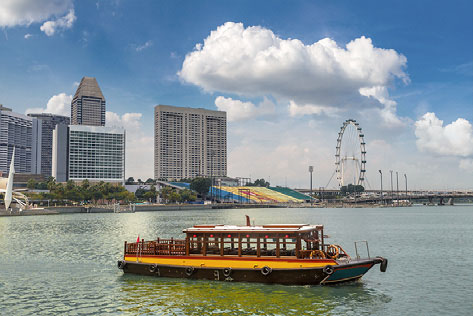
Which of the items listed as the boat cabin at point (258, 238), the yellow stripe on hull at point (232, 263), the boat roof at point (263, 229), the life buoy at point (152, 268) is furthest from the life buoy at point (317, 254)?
the life buoy at point (152, 268)

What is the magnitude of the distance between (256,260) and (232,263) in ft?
5.12

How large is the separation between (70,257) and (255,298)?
23.0 meters

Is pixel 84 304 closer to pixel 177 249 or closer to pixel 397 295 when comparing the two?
pixel 177 249

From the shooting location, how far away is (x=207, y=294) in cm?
2488

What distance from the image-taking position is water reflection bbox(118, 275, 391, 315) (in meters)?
21.8

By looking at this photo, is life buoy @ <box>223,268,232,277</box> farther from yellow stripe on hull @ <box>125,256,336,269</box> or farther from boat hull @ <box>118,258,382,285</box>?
yellow stripe on hull @ <box>125,256,336,269</box>

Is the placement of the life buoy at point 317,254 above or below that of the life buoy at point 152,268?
above

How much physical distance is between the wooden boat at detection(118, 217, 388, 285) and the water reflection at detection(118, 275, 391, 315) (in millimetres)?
616

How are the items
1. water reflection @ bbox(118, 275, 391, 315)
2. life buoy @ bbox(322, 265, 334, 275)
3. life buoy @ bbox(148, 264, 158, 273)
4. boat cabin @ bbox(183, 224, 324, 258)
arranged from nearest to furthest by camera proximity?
1. water reflection @ bbox(118, 275, 391, 315)
2. life buoy @ bbox(322, 265, 334, 275)
3. boat cabin @ bbox(183, 224, 324, 258)
4. life buoy @ bbox(148, 264, 158, 273)

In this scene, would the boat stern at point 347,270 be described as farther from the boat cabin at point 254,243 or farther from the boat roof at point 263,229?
the boat roof at point 263,229

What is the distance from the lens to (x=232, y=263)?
26859 millimetres

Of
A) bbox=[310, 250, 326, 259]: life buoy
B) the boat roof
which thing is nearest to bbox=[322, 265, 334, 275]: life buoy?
bbox=[310, 250, 326, 259]: life buoy

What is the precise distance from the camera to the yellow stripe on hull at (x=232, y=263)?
25.4m

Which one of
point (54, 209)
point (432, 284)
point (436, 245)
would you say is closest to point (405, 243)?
point (436, 245)
